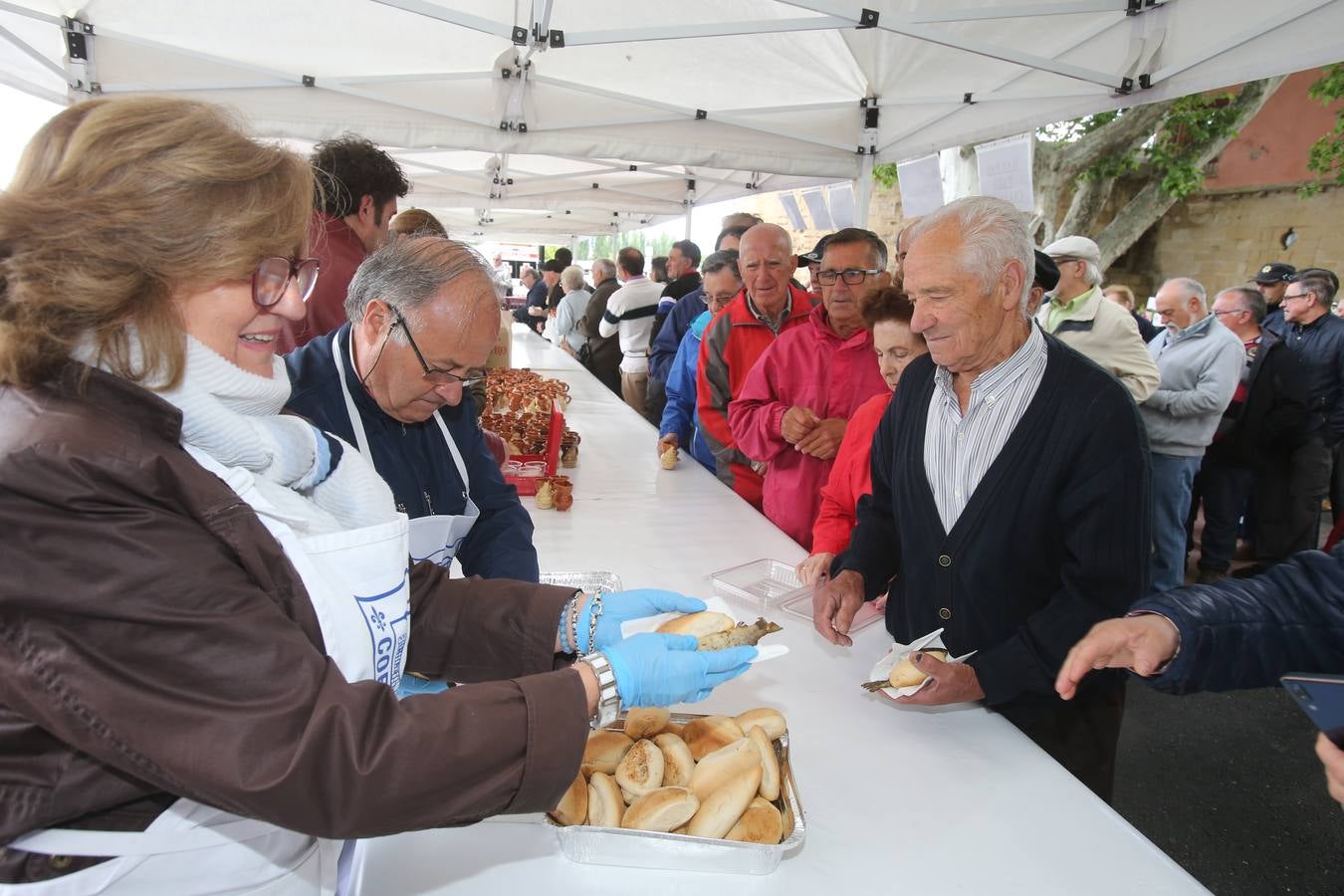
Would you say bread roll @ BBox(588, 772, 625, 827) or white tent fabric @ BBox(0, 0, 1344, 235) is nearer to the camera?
bread roll @ BBox(588, 772, 625, 827)

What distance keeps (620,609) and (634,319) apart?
561 centimetres

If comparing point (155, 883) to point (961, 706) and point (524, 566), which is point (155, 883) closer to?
point (524, 566)

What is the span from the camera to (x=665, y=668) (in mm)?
1147

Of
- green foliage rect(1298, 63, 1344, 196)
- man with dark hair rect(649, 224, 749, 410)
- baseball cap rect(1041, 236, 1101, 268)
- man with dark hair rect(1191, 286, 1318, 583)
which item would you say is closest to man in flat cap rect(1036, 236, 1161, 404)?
baseball cap rect(1041, 236, 1101, 268)

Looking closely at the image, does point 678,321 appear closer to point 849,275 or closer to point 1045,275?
point 849,275

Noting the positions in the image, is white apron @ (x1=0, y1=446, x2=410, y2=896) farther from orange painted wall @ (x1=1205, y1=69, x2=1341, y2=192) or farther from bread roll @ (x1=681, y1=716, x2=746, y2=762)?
orange painted wall @ (x1=1205, y1=69, x2=1341, y2=192)

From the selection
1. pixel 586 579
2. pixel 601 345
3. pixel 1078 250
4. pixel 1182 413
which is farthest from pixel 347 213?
pixel 601 345

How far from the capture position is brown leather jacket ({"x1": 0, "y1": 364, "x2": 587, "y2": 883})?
710 millimetres

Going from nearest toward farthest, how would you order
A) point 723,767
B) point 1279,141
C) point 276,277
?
point 276,277, point 723,767, point 1279,141

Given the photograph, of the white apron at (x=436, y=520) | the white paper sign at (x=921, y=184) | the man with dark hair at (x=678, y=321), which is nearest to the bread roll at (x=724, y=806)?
the white apron at (x=436, y=520)

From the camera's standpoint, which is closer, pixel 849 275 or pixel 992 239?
pixel 992 239

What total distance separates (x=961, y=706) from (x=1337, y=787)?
0.61m

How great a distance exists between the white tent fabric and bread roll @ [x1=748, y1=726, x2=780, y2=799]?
3.26 m

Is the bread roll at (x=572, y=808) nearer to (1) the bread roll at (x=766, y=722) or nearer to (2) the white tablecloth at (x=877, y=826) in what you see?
(2) the white tablecloth at (x=877, y=826)
